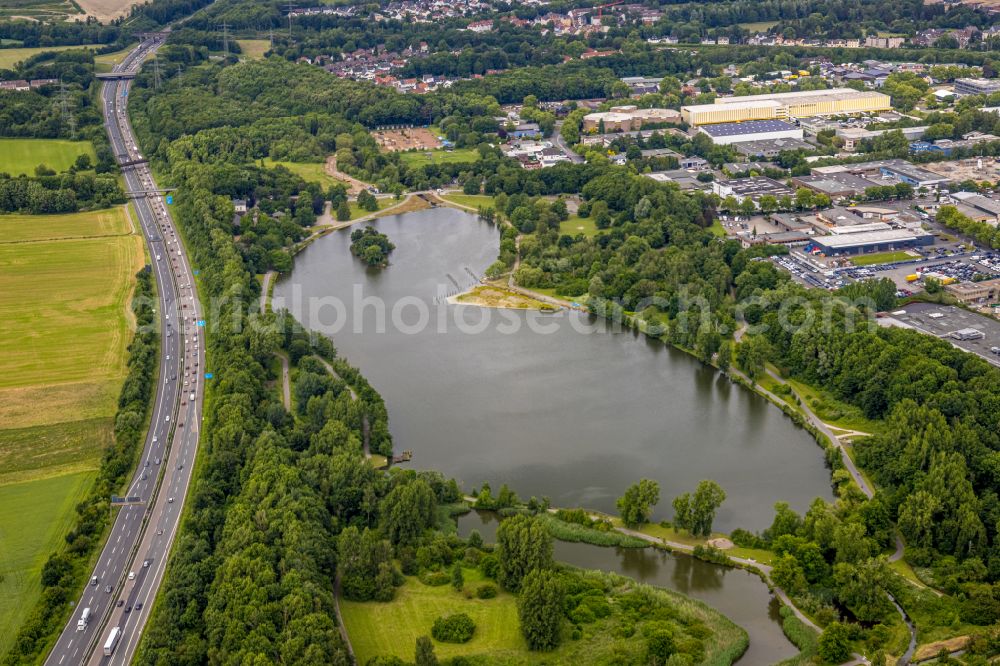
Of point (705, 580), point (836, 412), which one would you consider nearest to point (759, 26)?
→ point (836, 412)

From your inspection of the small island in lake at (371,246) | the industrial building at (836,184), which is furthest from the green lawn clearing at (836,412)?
the small island in lake at (371,246)

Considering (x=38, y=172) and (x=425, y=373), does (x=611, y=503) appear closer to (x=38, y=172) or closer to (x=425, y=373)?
(x=425, y=373)

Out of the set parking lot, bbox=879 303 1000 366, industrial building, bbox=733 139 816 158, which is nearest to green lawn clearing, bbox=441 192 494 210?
industrial building, bbox=733 139 816 158

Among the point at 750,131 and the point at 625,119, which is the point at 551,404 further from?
the point at 625,119

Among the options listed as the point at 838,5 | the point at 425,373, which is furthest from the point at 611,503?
the point at 838,5

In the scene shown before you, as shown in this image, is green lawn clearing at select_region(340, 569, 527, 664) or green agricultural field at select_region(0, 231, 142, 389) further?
green agricultural field at select_region(0, 231, 142, 389)

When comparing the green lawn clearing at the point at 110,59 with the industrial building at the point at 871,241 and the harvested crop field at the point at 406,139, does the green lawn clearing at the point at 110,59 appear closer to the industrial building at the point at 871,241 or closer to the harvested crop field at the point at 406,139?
the harvested crop field at the point at 406,139

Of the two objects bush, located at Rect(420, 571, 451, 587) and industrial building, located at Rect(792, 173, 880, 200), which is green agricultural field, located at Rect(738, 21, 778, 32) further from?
bush, located at Rect(420, 571, 451, 587)
